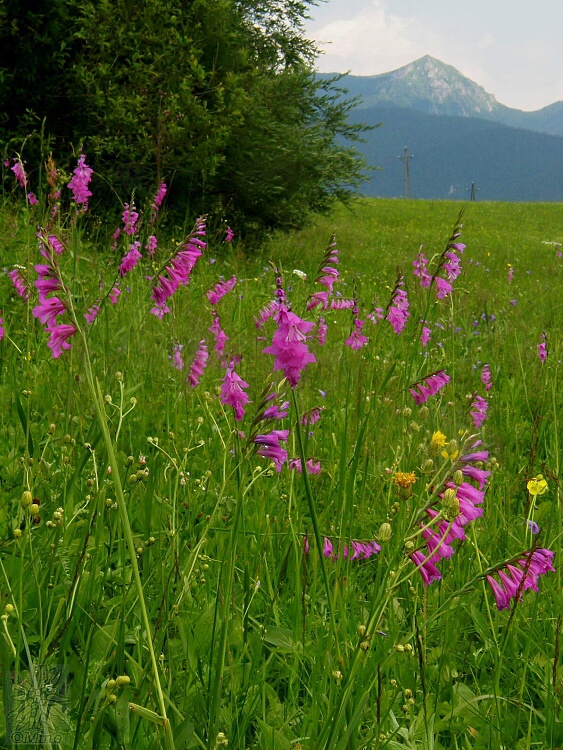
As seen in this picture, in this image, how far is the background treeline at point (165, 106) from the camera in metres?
6.65

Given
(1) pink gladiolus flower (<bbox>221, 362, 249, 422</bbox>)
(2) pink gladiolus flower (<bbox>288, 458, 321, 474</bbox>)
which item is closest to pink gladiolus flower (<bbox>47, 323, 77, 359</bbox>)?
(1) pink gladiolus flower (<bbox>221, 362, 249, 422</bbox>)

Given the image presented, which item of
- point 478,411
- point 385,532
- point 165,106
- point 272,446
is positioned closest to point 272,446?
point 272,446

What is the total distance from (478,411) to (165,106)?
18.2ft

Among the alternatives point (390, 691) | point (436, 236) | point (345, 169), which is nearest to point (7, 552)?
point (390, 691)

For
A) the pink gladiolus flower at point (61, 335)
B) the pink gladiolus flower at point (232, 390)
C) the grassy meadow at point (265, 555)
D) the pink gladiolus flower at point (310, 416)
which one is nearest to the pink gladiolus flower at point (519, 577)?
the grassy meadow at point (265, 555)

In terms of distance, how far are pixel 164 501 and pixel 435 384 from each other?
857 mm

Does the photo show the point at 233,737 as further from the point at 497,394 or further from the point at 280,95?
the point at 280,95

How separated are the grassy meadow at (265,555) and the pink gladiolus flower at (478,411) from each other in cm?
4

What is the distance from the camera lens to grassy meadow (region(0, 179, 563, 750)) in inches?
40.3

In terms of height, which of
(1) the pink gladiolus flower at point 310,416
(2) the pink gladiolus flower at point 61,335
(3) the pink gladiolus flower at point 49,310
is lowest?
(1) the pink gladiolus flower at point 310,416

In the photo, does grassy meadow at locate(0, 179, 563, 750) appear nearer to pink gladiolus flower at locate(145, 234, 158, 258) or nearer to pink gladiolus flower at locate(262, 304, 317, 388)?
pink gladiolus flower at locate(262, 304, 317, 388)

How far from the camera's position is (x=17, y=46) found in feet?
21.6

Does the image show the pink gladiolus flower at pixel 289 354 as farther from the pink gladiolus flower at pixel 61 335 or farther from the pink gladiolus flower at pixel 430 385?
the pink gladiolus flower at pixel 430 385

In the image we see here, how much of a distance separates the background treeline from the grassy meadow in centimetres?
352
